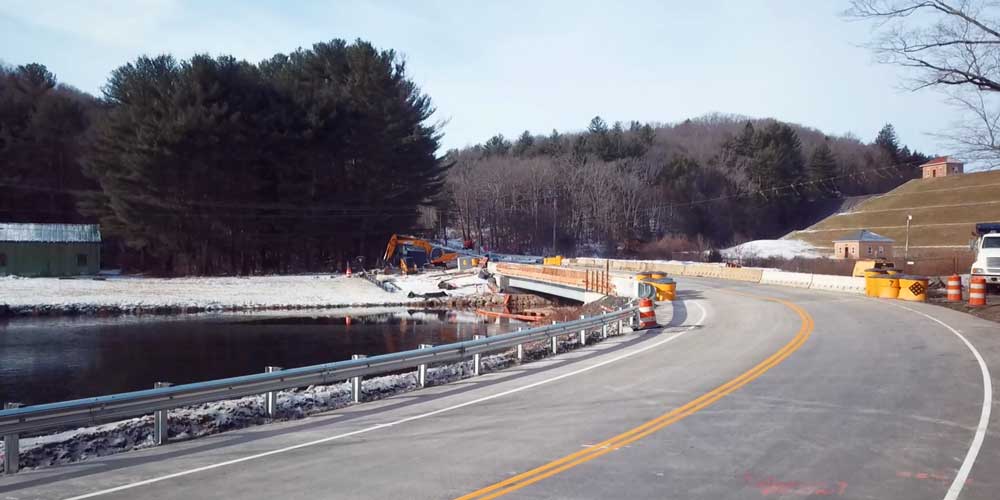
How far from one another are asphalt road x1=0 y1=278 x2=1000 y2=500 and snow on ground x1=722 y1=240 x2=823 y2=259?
67.3 metres

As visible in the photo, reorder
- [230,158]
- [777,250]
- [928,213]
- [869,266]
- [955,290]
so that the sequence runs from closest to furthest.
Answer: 1. [955,290]
2. [869,266]
3. [230,158]
4. [777,250]
5. [928,213]

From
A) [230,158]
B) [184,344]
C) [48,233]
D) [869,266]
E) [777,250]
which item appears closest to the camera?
[184,344]

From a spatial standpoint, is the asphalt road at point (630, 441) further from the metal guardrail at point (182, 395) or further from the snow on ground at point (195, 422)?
the snow on ground at point (195, 422)

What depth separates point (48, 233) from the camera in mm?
57906

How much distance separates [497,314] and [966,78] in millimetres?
28187

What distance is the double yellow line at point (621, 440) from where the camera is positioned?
735 centimetres

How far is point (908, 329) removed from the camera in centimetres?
2058

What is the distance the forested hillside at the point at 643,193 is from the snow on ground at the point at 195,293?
43.1 meters

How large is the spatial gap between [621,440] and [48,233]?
60887 millimetres

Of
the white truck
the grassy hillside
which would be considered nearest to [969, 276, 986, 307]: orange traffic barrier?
the white truck

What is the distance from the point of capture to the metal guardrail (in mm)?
8922

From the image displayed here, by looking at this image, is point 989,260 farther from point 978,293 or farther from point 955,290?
point 978,293

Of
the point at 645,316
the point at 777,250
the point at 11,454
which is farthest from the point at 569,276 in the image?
the point at 777,250

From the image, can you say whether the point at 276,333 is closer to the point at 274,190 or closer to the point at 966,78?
the point at 966,78
